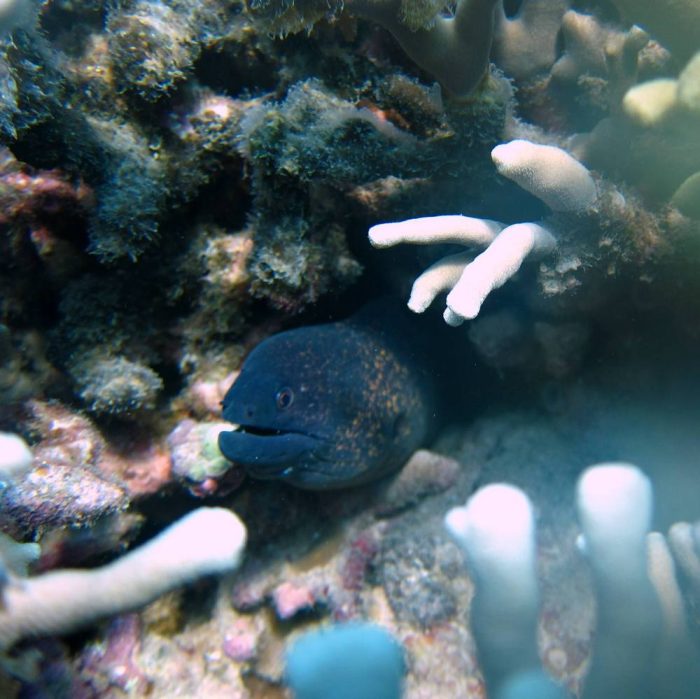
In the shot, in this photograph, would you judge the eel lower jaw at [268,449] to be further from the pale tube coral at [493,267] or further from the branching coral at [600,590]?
the pale tube coral at [493,267]

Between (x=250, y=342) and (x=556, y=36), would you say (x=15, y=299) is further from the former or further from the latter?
(x=556, y=36)

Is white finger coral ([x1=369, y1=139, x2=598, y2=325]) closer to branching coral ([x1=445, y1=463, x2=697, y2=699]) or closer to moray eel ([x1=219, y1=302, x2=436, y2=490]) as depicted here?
moray eel ([x1=219, y1=302, x2=436, y2=490])

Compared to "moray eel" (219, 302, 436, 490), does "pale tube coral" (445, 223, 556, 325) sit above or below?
above

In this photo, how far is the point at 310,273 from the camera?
117 inches

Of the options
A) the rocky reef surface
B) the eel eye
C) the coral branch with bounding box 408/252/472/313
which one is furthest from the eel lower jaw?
the coral branch with bounding box 408/252/472/313

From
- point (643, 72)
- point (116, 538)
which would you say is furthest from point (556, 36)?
point (116, 538)

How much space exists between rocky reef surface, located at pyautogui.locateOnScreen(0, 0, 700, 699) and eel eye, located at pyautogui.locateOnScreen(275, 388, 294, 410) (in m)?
0.48

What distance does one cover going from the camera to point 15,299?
9.52 feet

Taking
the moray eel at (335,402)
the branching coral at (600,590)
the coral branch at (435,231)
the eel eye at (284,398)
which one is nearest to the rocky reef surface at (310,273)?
the coral branch at (435,231)

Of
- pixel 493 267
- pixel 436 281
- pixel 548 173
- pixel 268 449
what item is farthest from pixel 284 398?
pixel 548 173

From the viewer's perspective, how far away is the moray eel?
8.91 feet

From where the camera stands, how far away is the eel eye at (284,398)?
2783mm

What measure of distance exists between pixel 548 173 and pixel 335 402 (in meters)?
1.68

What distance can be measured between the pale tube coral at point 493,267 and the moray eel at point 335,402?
1.13 m
